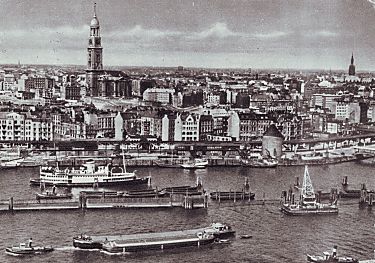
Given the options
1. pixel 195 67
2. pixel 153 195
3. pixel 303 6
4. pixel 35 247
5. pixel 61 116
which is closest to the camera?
pixel 35 247

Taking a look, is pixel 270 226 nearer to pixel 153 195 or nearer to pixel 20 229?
pixel 153 195

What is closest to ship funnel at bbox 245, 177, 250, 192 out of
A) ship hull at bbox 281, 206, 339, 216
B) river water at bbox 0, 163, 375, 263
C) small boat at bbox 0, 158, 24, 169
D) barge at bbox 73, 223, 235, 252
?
river water at bbox 0, 163, 375, 263

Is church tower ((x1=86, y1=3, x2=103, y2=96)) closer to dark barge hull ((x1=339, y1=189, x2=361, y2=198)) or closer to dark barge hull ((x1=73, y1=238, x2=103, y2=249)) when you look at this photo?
dark barge hull ((x1=339, y1=189, x2=361, y2=198))

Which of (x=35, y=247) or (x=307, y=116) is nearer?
(x=35, y=247)

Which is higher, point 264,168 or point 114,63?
point 114,63

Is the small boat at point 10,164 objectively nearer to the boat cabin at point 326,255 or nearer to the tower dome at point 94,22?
the tower dome at point 94,22

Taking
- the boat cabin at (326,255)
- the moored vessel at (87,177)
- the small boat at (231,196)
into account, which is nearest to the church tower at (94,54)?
the moored vessel at (87,177)

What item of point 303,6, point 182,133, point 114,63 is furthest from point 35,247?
point 182,133
